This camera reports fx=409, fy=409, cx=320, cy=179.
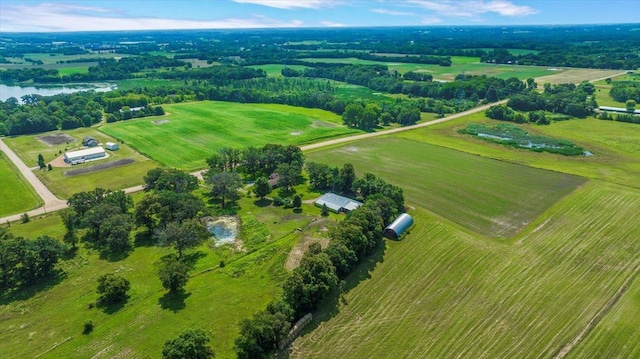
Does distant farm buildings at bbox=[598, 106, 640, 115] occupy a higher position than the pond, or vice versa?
distant farm buildings at bbox=[598, 106, 640, 115]

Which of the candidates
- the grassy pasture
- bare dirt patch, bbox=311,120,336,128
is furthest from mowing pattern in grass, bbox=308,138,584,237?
bare dirt patch, bbox=311,120,336,128

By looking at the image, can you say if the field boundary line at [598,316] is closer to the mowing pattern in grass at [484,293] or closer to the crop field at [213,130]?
the mowing pattern in grass at [484,293]

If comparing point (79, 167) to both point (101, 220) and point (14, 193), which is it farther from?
point (101, 220)

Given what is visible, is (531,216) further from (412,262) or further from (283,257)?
(283,257)

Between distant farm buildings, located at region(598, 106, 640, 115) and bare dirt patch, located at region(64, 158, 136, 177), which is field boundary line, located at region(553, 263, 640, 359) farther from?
distant farm buildings, located at region(598, 106, 640, 115)

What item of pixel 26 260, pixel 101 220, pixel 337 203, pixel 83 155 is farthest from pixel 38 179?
pixel 337 203

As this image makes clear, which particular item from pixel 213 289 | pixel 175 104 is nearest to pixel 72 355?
pixel 213 289
